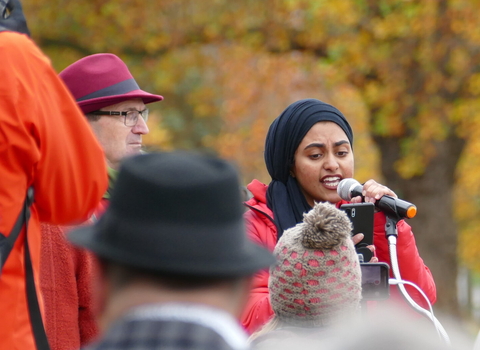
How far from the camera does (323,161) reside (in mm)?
3973

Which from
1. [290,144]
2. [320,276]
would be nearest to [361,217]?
[290,144]

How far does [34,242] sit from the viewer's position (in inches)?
99.8

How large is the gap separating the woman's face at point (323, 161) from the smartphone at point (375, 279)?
0.76 m

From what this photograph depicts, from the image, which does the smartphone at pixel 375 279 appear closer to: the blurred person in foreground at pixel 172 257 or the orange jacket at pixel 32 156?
the orange jacket at pixel 32 156

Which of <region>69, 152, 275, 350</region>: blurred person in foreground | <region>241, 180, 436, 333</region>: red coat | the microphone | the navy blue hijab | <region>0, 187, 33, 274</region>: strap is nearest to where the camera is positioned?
<region>69, 152, 275, 350</region>: blurred person in foreground

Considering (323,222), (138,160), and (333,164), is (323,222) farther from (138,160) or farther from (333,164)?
(333,164)

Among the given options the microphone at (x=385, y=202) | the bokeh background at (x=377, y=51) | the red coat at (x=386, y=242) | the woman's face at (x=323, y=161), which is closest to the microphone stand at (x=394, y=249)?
the microphone at (x=385, y=202)

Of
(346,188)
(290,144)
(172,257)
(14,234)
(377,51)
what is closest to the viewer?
(172,257)

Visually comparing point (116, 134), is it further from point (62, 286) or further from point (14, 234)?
point (14, 234)

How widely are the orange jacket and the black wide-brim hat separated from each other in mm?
966

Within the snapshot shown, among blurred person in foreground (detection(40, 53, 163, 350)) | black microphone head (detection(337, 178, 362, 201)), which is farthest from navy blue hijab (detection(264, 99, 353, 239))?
blurred person in foreground (detection(40, 53, 163, 350))

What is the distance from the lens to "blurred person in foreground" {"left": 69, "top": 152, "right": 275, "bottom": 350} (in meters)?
1.41

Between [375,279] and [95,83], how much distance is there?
5.01ft

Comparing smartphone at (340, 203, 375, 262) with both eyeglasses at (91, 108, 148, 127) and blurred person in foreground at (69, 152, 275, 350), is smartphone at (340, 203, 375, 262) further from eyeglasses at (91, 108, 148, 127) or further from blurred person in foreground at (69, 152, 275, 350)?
blurred person in foreground at (69, 152, 275, 350)
